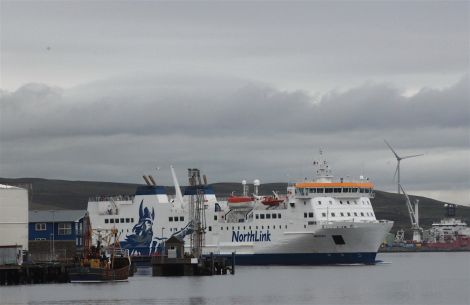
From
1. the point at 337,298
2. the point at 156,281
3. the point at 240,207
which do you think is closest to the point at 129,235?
the point at 240,207

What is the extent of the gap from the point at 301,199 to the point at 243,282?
74.2 ft

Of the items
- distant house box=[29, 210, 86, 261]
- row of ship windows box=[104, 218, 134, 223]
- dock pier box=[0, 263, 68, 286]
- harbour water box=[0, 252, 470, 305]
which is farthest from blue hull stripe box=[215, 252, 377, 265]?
dock pier box=[0, 263, 68, 286]

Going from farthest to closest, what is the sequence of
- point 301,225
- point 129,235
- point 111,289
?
point 129,235, point 301,225, point 111,289

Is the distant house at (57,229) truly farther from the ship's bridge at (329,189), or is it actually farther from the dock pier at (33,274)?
the dock pier at (33,274)

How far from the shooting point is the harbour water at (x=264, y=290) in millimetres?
67250

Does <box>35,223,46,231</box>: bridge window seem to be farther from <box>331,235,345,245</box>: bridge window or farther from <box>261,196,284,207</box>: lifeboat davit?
<box>331,235,345,245</box>: bridge window

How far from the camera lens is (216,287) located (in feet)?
253

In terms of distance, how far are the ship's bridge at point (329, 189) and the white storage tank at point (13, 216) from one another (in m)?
25.6

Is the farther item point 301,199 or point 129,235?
point 129,235

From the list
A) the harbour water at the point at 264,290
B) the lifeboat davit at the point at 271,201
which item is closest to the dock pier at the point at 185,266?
the harbour water at the point at 264,290

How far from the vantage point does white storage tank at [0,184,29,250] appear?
285 ft

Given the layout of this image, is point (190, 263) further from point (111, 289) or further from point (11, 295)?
point (11, 295)

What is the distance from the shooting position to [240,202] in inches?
4250

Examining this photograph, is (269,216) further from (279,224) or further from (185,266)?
(185,266)
